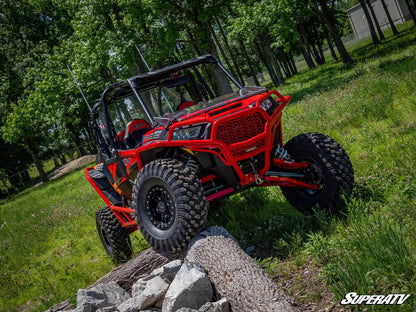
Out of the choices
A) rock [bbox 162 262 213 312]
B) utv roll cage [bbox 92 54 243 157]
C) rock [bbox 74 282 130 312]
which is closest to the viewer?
rock [bbox 162 262 213 312]

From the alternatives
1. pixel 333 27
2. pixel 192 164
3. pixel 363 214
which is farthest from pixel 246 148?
pixel 333 27

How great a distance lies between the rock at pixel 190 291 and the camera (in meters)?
Result: 3.60

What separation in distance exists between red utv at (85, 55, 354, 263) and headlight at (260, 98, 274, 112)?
0.02 meters

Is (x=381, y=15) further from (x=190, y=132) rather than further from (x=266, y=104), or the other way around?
(x=190, y=132)

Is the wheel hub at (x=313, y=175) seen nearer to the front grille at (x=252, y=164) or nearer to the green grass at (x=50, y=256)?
the front grille at (x=252, y=164)

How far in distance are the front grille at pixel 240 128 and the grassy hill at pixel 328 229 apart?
4.15 feet

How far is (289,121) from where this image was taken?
35.3 feet

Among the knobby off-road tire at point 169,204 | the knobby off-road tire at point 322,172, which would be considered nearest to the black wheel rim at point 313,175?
the knobby off-road tire at point 322,172

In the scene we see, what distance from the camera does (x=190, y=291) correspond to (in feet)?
11.9

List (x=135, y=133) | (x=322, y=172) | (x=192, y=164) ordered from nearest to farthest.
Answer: (x=192, y=164) → (x=322, y=172) → (x=135, y=133)

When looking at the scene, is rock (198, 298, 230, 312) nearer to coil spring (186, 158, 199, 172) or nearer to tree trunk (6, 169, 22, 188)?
coil spring (186, 158, 199, 172)

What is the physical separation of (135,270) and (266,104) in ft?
8.93

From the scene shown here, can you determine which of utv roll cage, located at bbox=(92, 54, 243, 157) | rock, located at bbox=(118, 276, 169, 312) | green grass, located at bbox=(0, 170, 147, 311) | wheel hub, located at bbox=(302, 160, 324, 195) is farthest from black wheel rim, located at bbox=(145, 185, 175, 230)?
wheel hub, located at bbox=(302, 160, 324, 195)

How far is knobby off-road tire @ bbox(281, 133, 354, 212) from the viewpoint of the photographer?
15.3 feet
